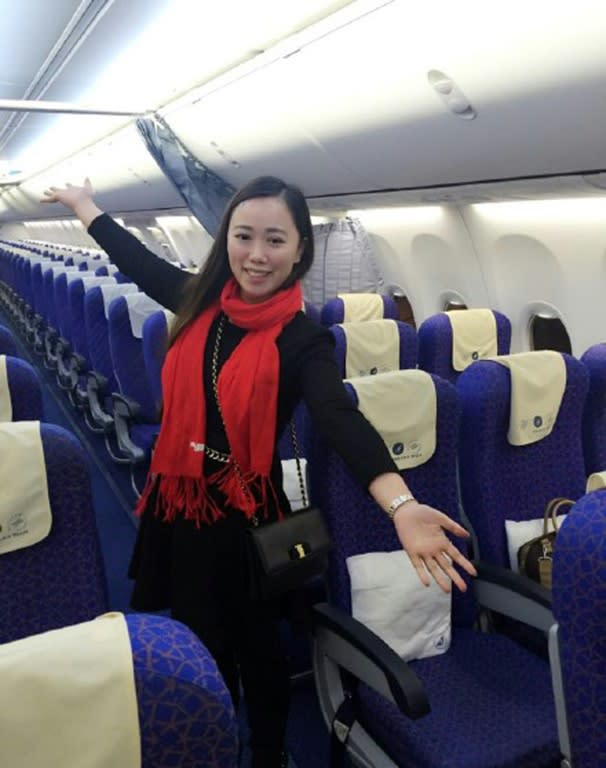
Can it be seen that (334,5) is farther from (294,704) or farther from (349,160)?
(294,704)

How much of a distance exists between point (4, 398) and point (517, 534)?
5.20 feet

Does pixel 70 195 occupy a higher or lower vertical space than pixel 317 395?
higher

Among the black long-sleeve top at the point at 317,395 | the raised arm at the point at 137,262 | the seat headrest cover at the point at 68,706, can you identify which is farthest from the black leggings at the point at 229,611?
the seat headrest cover at the point at 68,706

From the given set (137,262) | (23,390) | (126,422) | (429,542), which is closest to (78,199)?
(137,262)

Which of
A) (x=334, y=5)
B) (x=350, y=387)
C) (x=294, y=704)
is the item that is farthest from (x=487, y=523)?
(x=334, y=5)

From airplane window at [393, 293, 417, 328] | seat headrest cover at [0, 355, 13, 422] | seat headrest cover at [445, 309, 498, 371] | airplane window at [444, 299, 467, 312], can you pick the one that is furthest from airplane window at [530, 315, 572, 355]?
seat headrest cover at [0, 355, 13, 422]

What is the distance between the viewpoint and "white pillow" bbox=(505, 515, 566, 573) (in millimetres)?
2271

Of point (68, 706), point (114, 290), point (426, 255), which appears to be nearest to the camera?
point (68, 706)

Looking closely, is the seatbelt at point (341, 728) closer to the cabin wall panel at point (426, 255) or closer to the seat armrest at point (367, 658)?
the seat armrest at point (367, 658)

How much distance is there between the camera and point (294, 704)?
8.41 feet

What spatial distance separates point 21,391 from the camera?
216 centimetres

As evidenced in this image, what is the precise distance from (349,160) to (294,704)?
3172 millimetres

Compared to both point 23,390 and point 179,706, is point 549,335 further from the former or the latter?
point 179,706

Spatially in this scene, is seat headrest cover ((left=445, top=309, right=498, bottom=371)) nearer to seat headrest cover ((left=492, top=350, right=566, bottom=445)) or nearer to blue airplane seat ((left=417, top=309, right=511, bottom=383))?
blue airplane seat ((left=417, top=309, right=511, bottom=383))
